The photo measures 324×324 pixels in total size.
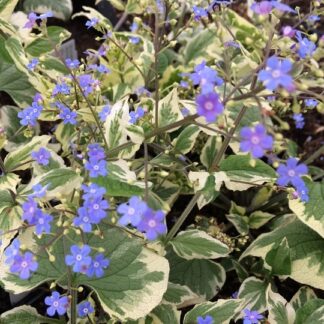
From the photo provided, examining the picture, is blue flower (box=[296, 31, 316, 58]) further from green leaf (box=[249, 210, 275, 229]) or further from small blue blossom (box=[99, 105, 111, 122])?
green leaf (box=[249, 210, 275, 229])

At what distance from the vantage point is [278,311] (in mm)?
1530

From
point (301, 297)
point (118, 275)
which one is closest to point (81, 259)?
point (118, 275)

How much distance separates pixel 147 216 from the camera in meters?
0.94

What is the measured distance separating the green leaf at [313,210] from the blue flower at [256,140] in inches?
30.8

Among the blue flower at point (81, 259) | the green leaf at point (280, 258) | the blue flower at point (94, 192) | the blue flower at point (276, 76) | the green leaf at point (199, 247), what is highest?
the blue flower at point (276, 76)

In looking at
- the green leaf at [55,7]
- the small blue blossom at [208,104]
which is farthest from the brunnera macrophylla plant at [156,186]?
the green leaf at [55,7]

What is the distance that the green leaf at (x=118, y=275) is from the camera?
140cm

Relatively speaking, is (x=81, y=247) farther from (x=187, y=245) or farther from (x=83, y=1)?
(x=83, y=1)

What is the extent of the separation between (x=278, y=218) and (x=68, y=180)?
98cm

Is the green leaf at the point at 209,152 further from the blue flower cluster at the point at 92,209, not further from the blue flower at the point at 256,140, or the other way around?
the blue flower at the point at 256,140

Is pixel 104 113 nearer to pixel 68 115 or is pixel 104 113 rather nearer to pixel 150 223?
pixel 68 115

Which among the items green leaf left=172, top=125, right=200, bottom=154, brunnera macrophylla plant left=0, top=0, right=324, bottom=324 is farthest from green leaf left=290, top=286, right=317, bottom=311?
green leaf left=172, top=125, right=200, bottom=154

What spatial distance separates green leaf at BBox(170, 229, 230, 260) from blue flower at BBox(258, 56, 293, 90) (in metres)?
0.82

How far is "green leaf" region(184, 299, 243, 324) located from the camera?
56.9 inches
